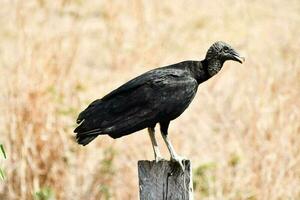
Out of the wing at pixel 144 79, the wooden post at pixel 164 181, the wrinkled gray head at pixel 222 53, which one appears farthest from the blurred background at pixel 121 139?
the wrinkled gray head at pixel 222 53

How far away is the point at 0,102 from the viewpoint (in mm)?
6312

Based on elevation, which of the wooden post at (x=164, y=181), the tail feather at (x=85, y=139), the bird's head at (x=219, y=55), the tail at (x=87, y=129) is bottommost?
the wooden post at (x=164, y=181)

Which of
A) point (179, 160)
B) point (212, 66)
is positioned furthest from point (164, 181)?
point (212, 66)

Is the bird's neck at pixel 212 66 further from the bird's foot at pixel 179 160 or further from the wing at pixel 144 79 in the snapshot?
the bird's foot at pixel 179 160

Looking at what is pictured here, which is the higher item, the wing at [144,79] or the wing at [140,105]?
the wing at [144,79]

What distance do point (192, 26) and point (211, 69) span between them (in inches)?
262

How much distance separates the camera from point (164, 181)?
12.1 ft

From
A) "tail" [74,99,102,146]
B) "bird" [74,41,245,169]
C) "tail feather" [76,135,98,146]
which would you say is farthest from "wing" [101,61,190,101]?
"tail feather" [76,135,98,146]

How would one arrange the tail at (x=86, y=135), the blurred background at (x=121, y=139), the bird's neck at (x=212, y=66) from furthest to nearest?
1. the blurred background at (x=121, y=139)
2. the bird's neck at (x=212, y=66)
3. the tail at (x=86, y=135)

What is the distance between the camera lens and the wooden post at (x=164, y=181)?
3.66 metres

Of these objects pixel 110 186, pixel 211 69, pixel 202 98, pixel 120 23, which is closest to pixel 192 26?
pixel 202 98

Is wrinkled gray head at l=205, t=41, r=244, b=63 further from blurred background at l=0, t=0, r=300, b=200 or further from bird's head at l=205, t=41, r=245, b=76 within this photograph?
blurred background at l=0, t=0, r=300, b=200

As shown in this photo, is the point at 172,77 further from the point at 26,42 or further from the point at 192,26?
the point at 192,26

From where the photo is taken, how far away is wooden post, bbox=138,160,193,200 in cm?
366
